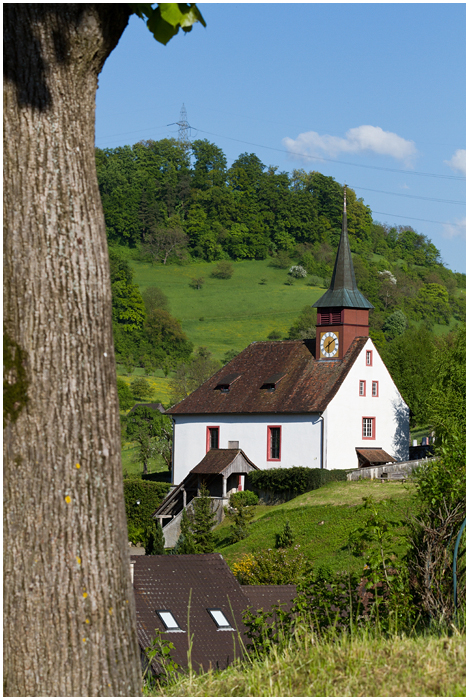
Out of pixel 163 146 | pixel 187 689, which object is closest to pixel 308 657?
pixel 187 689

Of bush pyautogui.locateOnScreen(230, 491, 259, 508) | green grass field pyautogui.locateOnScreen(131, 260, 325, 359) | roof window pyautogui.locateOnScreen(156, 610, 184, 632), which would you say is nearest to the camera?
roof window pyautogui.locateOnScreen(156, 610, 184, 632)

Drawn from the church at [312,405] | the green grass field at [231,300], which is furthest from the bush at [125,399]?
the church at [312,405]

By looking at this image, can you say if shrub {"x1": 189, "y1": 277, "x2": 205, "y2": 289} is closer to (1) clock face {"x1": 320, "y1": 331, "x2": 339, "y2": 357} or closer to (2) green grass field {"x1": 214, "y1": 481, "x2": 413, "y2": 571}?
(1) clock face {"x1": 320, "y1": 331, "x2": 339, "y2": 357}

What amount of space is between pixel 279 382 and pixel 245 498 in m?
A: 7.49

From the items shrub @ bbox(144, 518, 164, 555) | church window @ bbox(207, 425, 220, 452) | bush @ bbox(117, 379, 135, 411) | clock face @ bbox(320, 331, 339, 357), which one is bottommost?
shrub @ bbox(144, 518, 164, 555)

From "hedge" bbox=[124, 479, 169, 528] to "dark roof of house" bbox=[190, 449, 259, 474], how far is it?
2464 mm

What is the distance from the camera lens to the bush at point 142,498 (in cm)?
4031

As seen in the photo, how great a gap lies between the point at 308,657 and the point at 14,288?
2697 millimetres

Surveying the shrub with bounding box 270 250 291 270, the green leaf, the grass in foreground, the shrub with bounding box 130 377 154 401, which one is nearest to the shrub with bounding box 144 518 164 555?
the grass in foreground

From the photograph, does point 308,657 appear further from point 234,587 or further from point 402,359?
point 402,359

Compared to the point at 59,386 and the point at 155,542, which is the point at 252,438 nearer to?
the point at 155,542

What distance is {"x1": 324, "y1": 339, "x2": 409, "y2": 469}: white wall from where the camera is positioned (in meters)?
39.4

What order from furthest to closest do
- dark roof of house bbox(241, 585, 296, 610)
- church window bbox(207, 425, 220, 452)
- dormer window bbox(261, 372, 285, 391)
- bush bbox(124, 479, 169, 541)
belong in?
1. church window bbox(207, 425, 220, 452)
2. dormer window bbox(261, 372, 285, 391)
3. bush bbox(124, 479, 169, 541)
4. dark roof of house bbox(241, 585, 296, 610)

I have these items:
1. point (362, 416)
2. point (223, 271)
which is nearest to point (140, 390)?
point (362, 416)
